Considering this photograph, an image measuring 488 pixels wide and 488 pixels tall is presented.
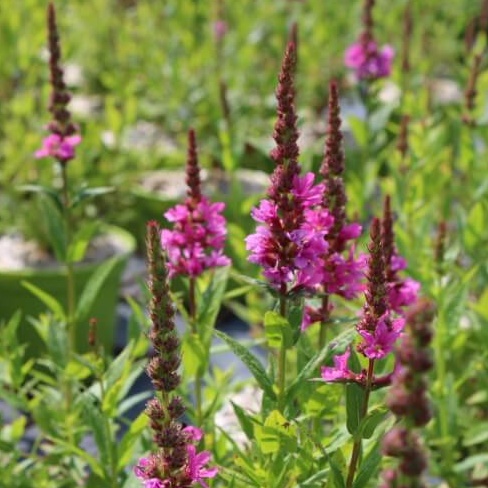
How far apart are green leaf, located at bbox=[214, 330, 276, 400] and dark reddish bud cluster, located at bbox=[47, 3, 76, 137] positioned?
1142 millimetres

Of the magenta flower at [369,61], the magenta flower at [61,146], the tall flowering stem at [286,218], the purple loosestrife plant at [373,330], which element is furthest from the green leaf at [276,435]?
the magenta flower at [369,61]

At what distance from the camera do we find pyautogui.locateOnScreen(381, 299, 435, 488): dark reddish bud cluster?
127 centimetres

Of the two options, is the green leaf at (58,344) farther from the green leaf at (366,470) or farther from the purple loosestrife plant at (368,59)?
the purple loosestrife plant at (368,59)

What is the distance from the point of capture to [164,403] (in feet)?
4.85

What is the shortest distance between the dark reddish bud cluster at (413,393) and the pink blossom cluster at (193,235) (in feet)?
2.94

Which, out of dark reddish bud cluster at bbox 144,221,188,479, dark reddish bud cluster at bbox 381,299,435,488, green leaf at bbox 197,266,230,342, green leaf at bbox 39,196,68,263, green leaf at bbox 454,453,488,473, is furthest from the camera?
green leaf at bbox 39,196,68,263

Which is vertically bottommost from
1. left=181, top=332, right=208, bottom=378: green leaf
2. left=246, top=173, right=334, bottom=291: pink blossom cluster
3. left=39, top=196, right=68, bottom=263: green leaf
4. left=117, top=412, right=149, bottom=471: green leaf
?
left=117, top=412, right=149, bottom=471: green leaf

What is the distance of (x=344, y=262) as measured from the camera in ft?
6.52

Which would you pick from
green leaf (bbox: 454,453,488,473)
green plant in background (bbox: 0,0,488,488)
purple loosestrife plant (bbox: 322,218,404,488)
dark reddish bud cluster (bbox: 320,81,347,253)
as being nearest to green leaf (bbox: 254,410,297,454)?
green plant in background (bbox: 0,0,488,488)

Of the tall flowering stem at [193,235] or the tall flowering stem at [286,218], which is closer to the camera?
the tall flowering stem at [286,218]

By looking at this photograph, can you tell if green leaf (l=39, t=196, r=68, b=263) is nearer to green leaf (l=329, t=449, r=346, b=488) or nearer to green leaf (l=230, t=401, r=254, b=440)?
green leaf (l=230, t=401, r=254, b=440)

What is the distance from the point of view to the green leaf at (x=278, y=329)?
1.76 meters

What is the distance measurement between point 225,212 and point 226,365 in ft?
2.05

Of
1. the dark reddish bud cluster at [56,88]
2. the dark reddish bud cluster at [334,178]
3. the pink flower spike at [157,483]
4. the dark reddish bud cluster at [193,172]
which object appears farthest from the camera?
the dark reddish bud cluster at [56,88]
